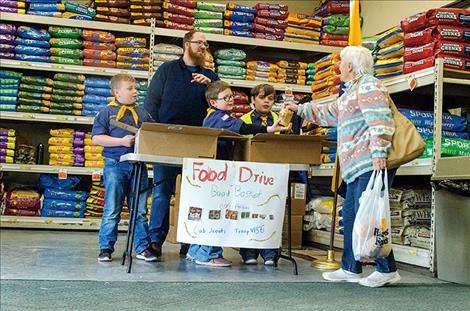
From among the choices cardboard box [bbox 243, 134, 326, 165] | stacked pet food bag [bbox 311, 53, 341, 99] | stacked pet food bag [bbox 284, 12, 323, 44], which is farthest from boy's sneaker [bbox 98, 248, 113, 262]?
stacked pet food bag [bbox 284, 12, 323, 44]

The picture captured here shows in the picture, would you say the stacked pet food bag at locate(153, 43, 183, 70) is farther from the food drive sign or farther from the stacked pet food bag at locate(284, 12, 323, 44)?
the food drive sign

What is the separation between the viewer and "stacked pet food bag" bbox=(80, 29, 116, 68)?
6.63 metres

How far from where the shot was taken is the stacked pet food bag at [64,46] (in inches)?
258

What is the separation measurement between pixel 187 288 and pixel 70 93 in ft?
13.3

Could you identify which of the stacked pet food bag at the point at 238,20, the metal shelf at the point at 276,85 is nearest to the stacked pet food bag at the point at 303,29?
Result: the stacked pet food bag at the point at 238,20

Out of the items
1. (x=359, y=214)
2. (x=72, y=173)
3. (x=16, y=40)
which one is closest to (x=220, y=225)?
(x=359, y=214)

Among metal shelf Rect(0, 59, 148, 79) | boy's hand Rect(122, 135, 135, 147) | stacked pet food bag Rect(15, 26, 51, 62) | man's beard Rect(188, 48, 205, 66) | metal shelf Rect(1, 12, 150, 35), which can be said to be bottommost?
boy's hand Rect(122, 135, 135, 147)

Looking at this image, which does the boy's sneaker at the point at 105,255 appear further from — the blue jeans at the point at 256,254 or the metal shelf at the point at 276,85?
the metal shelf at the point at 276,85

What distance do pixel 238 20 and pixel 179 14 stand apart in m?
0.69

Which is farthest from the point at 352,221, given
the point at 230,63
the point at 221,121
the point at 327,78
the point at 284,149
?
the point at 230,63

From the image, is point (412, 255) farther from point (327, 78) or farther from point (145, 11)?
point (145, 11)

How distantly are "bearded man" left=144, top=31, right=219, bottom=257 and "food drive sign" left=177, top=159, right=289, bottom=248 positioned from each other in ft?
2.01

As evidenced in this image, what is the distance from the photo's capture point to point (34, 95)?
6512mm

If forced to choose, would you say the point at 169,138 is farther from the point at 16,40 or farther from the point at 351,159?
the point at 16,40
